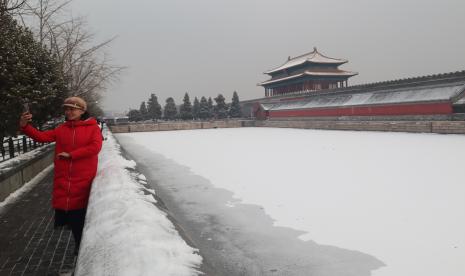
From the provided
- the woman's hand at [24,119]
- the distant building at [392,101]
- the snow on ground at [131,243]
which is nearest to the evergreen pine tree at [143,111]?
the distant building at [392,101]

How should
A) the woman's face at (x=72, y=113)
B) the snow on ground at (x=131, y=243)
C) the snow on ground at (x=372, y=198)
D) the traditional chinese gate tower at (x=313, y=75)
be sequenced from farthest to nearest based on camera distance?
the traditional chinese gate tower at (x=313, y=75), the snow on ground at (x=372, y=198), the woman's face at (x=72, y=113), the snow on ground at (x=131, y=243)

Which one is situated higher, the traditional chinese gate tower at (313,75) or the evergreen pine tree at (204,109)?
the traditional chinese gate tower at (313,75)

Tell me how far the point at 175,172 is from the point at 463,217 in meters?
7.74

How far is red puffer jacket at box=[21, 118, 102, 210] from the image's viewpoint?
11.0 feet

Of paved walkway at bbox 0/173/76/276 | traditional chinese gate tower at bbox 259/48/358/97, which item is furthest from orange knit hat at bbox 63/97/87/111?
traditional chinese gate tower at bbox 259/48/358/97

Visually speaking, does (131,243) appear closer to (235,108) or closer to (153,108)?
(235,108)

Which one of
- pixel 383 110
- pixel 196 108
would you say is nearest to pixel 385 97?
pixel 383 110

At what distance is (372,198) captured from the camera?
7062mm

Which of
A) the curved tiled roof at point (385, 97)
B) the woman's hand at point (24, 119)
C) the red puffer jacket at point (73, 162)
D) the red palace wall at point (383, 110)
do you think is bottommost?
the red puffer jacket at point (73, 162)

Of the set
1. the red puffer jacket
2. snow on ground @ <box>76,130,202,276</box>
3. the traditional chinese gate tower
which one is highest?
the traditional chinese gate tower

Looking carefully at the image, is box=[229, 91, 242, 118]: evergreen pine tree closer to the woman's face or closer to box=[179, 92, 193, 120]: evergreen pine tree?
box=[179, 92, 193, 120]: evergreen pine tree

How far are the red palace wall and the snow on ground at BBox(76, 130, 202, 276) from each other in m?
25.5

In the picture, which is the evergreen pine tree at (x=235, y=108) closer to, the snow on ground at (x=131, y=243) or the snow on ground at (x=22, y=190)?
the snow on ground at (x=22, y=190)

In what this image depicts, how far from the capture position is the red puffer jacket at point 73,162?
3.35 m
